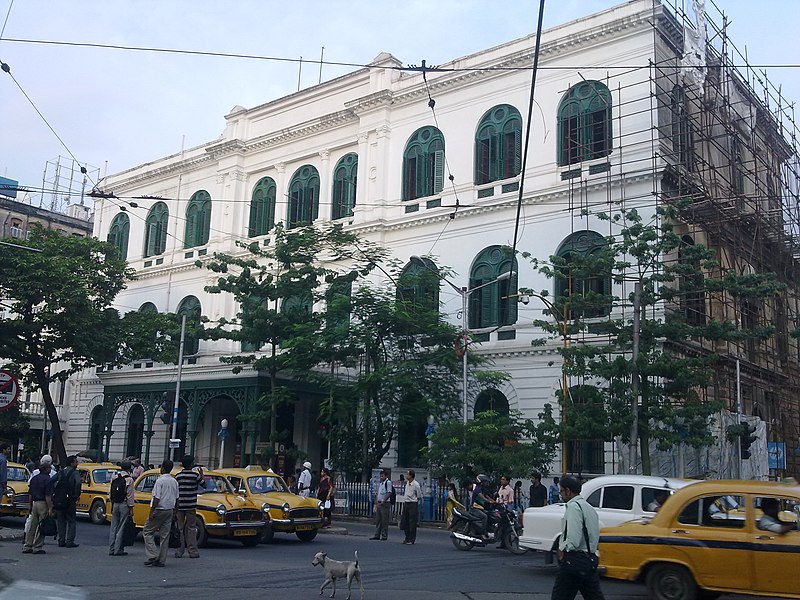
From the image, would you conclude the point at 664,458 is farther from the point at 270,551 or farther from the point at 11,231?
the point at 11,231

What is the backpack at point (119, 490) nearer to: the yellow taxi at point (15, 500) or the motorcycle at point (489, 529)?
the yellow taxi at point (15, 500)

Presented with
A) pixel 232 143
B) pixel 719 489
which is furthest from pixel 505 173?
pixel 719 489

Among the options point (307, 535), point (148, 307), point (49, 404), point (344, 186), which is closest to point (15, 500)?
point (307, 535)

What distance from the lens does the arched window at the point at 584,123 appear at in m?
28.8

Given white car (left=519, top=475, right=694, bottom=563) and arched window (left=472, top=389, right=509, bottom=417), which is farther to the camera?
arched window (left=472, top=389, right=509, bottom=417)

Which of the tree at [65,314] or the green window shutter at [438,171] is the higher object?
the green window shutter at [438,171]

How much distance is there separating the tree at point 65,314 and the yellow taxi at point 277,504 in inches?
657

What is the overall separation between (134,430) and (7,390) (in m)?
27.3

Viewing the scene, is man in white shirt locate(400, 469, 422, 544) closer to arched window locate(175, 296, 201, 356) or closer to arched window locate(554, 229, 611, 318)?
arched window locate(554, 229, 611, 318)

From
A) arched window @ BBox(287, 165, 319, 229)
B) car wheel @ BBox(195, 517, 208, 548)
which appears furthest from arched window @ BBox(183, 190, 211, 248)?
car wheel @ BBox(195, 517, 208, 548)

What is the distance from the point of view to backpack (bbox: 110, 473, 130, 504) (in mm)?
15141

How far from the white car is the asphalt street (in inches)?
25.1

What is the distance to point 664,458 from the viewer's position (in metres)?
25.4

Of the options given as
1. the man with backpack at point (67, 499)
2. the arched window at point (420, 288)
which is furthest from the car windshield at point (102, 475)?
the arched window at point (420, 288)
